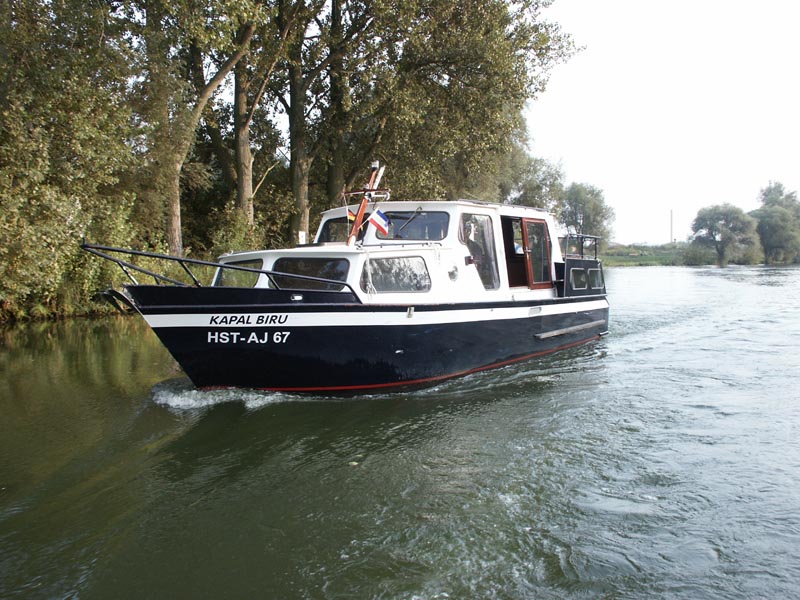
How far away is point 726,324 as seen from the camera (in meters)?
15.0

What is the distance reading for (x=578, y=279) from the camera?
11.5 m

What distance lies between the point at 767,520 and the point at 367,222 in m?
6.63

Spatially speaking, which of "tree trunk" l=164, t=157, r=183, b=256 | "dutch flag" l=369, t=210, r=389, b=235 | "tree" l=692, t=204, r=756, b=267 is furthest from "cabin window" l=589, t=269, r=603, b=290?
"tree" l=692, t=204, r=756, b=267

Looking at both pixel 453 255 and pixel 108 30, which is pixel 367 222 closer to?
pixel 453 255

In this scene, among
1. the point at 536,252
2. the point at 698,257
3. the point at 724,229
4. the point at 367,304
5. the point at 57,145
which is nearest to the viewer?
the point at 367,304

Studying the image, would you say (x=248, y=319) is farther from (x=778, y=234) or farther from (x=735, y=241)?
(x=778, y=234)

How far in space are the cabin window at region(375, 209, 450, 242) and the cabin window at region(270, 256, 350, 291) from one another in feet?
4.10

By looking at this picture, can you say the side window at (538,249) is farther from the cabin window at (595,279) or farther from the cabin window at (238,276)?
the cabin window at (238,276)

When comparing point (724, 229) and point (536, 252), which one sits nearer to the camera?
point (536, 252)

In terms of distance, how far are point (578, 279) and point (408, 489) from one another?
7.49m

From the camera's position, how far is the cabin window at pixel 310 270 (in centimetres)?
776

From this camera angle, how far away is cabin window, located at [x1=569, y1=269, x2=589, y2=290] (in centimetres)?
1114

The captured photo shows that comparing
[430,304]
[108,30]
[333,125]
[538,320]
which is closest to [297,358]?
[430,304]

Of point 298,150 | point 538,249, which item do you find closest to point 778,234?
point 298,150
